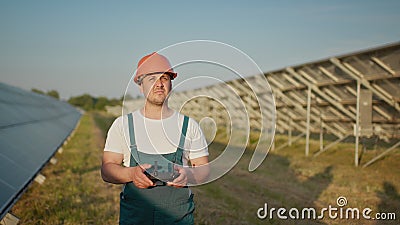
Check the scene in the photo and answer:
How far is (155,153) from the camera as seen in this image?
8.33 ft

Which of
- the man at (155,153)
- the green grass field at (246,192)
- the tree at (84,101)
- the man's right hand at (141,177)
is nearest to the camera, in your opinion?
the man's right hand at (141,177)

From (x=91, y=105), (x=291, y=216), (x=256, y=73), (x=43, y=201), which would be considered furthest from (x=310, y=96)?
(x=91, y=105)

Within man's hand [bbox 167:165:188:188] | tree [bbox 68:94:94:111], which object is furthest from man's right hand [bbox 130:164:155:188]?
tree [bbox 68:94:94:111]

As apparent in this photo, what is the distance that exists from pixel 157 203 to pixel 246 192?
6.28 metres

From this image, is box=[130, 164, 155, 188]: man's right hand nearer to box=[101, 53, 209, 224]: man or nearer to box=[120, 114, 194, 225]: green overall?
box=[101, 53, 209, 224]: man

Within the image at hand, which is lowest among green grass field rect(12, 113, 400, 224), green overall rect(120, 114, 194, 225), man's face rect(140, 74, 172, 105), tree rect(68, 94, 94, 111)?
green grass field rect(12, 113, 400, 224)

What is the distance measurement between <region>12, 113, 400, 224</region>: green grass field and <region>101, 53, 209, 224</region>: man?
0.37 metres

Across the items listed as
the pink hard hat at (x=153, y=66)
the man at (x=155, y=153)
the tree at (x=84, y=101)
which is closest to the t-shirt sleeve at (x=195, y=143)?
the man at (x=155, y=153)

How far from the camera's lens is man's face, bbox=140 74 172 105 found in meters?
2.50

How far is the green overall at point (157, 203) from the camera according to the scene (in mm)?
2621

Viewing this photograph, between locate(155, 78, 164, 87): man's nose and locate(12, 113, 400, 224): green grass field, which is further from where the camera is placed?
locate(12, 113, 400, 224): green grass field

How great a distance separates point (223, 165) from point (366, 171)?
9921mm

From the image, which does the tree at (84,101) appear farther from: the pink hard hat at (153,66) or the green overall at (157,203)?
the pink hard hat at (153,66)

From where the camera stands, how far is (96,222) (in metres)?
6.16
